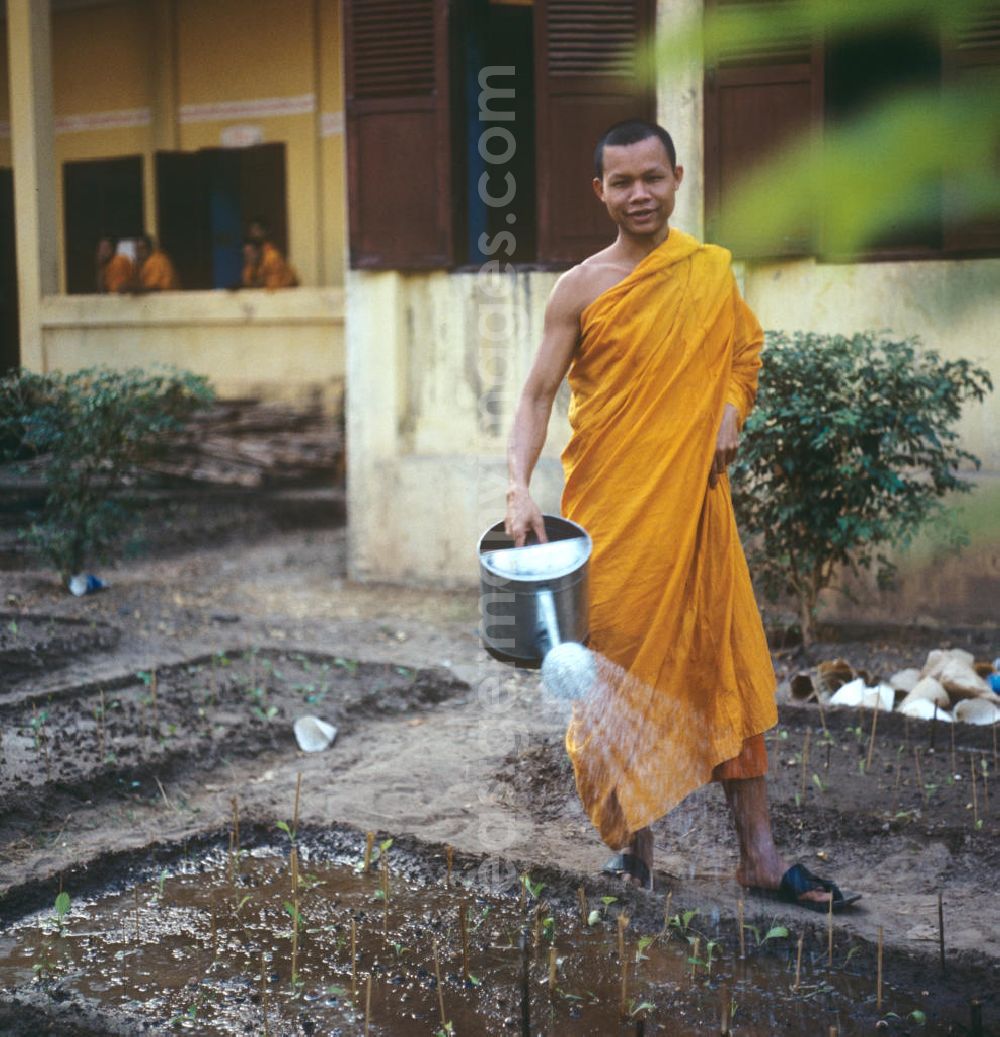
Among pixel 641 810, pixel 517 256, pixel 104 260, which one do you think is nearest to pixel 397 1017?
pixel 641 810

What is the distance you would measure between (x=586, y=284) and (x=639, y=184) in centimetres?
28

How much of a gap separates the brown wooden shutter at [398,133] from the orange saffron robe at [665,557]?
4629 millimetres

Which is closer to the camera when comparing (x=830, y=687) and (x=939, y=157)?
(x=939, y=157)

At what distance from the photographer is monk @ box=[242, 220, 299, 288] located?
11.1 meters

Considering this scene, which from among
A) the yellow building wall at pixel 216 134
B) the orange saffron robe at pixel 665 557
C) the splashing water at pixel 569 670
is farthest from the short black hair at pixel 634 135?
the yellow building wall at pixel 216 134

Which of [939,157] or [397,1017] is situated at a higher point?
[939,157]

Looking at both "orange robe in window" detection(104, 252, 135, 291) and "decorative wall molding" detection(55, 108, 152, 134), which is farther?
"decorative wall molding" detection(55, 108, 152, 134)

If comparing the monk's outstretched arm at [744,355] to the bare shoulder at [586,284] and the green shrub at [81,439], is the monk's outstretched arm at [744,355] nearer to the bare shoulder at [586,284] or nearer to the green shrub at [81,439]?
the bare shoulder at [586,284]

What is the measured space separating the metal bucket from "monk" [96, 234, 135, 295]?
931 centimetres

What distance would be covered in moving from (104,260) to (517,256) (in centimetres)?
481

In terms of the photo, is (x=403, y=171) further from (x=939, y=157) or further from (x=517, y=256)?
(x=939, y=157)

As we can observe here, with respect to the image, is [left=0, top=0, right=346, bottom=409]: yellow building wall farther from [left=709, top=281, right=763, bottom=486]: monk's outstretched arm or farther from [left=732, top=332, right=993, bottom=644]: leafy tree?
[left=709, top=281, right=763, bottom=486]: monk's outstretched arm

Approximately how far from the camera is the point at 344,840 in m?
3.78

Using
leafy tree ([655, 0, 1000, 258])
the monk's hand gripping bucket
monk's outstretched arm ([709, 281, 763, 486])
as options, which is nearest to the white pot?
the monk's hand gripping bucket
